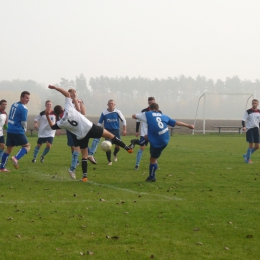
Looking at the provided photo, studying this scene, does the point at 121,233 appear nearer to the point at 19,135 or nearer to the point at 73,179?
the point at 73,179

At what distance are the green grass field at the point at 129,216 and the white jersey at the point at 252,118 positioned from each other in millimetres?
3850

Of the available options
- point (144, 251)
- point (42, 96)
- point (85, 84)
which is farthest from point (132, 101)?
point (144, 251)

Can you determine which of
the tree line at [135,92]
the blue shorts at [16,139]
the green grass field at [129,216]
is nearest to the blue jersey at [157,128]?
the green grass field at [129,216]

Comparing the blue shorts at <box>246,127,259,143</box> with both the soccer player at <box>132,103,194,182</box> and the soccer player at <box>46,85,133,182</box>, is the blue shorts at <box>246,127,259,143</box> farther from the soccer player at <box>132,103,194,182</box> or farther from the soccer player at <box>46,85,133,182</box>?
the soccer player at <box>46,85,133,182</box>

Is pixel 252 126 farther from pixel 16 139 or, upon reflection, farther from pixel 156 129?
pixel 16 139

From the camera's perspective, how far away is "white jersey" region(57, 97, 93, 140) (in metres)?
12.3

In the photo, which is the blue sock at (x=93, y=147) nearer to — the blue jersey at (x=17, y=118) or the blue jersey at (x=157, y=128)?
the blue jersey at (x=17, y=118)

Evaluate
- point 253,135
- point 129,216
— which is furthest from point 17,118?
point 253,135

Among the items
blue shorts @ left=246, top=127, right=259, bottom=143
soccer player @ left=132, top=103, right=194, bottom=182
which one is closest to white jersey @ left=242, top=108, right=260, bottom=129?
blue shorts @ left=246, top=127, right=259, bottom=143

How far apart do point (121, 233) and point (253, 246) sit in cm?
183

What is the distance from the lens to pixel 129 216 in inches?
344

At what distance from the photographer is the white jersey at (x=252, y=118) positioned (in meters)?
18.6

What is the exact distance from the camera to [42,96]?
7677 inches

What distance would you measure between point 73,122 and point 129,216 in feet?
13.8
